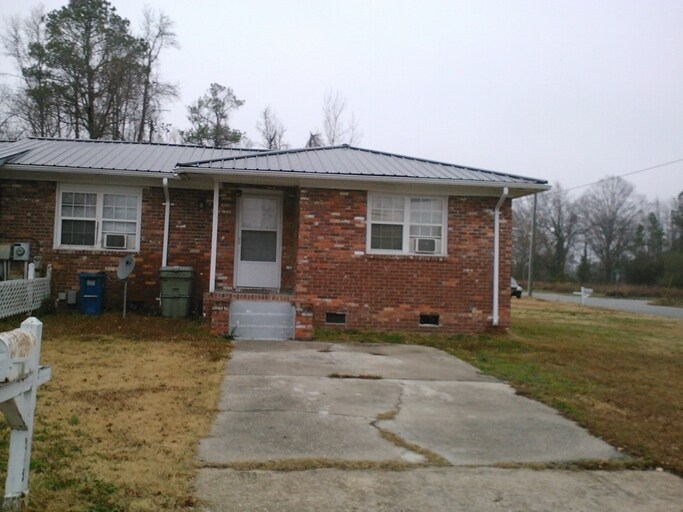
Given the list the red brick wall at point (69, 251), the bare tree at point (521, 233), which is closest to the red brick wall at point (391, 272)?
the red brick wall at point (69, 251)

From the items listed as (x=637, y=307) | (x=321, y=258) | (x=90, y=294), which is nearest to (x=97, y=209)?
(x=90, y=294)

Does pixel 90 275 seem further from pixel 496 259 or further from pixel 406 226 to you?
pixel 496 259

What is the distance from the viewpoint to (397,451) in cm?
439

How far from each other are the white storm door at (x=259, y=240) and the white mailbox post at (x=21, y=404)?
8698mm

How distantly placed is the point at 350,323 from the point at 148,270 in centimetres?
448

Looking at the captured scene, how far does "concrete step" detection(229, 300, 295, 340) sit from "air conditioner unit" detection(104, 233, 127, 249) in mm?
3373

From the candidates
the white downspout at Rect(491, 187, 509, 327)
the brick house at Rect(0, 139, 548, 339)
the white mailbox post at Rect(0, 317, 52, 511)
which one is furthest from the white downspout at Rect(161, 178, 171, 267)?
the white mailbox post at Rect(0, 317, 52, 511)

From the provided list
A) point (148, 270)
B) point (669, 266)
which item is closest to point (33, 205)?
point (148, 270)

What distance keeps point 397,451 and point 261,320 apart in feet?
20.2

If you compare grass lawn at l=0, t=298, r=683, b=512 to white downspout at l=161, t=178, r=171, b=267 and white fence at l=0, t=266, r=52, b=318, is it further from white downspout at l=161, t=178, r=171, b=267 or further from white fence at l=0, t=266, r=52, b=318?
white downspout at l=161, t=178, r=171, b=267

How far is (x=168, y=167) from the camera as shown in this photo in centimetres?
1202

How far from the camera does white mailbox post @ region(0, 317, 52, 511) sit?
2824mm

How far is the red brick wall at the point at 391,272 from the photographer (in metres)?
10.8

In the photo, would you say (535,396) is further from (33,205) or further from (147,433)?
Result: (33,205)
